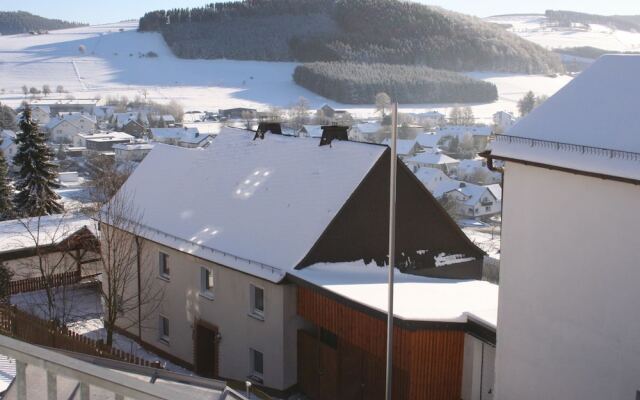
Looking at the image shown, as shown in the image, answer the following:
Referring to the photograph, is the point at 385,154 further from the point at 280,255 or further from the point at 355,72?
the point at 355,72

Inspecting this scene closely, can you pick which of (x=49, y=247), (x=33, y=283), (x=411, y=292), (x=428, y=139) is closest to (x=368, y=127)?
(x=428, y=139)

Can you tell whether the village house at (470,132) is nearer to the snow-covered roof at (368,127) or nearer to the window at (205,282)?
the snow-covered roof at (368,127)

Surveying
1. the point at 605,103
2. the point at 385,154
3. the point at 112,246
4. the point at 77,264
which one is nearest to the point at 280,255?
the point at 385,154

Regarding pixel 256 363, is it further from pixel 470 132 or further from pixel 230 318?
pixel 470 132

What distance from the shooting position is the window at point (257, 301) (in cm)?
1795

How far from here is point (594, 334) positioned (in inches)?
421

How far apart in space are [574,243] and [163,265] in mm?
13423

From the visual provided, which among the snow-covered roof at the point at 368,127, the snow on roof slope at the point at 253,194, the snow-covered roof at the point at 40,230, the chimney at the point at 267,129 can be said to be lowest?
the snow-covered roof at the point at 368,127

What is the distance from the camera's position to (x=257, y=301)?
18.2m

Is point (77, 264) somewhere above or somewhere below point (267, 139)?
below

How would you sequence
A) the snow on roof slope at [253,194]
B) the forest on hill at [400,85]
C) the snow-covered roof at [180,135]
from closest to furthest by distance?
Result: the snow on roof slope at [253,194] → the snow-covered roof at [180,135] → the forest on hill at [400,85]

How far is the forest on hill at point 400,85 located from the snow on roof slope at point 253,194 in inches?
5172

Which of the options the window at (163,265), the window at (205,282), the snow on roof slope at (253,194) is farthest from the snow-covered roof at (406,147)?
the window at (205,282)

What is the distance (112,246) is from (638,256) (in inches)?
662
